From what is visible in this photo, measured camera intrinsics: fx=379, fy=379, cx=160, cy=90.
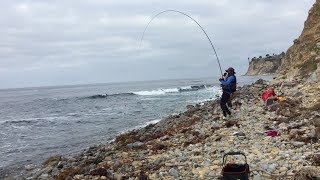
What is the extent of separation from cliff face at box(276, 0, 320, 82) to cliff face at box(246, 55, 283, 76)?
→ 4611 inches

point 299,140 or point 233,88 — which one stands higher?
point 233,88

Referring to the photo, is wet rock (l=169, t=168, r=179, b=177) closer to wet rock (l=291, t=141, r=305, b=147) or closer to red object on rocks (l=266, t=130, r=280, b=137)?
wet rock (l=291, t=141, r=305, b=147)

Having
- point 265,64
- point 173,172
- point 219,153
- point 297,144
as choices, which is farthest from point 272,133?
point 265,64

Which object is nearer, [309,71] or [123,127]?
[123,127]

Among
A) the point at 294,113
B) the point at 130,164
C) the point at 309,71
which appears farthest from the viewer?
the point at 309,71

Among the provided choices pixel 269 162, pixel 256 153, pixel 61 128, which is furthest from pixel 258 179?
pixel 61 128

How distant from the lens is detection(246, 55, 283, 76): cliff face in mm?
155500

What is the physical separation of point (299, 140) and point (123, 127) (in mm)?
18193

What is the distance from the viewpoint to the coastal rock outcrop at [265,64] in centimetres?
15532

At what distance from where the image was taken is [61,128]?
29.9m

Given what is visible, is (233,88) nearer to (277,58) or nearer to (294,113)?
(294,113)

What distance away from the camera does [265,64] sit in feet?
529

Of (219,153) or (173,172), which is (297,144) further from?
(173,172)

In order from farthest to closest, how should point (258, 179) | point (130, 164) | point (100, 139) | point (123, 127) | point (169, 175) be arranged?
point (123, 127), point (100, 139), point (130, 164), point (169, 175), point (258, 179)
